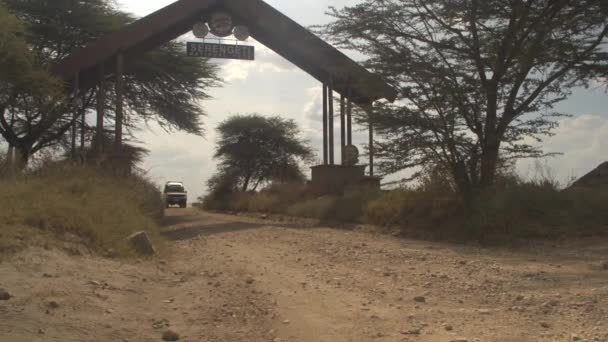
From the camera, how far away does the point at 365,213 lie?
1636 centimetres

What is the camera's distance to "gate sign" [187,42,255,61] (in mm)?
20688

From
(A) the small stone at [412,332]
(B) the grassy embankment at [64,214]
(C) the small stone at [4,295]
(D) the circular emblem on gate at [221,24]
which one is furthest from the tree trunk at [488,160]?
(D) the circular emblem on gate at [221,24]

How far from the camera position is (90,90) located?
84.0 ft

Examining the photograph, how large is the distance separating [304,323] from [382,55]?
10.6m

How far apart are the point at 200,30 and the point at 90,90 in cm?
722

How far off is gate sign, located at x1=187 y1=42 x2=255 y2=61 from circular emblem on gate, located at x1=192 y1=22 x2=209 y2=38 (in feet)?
1.77

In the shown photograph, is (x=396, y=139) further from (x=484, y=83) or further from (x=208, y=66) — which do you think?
(x=208, y=66)

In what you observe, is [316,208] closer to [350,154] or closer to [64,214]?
[350,154]

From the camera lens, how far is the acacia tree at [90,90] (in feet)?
74.1

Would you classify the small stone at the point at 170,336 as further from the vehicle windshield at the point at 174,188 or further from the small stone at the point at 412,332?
the vehicle windshield at the point at 174,188

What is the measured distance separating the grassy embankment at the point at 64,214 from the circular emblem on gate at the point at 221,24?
9.99 meters

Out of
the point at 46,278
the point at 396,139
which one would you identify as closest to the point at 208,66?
the point at 396,139

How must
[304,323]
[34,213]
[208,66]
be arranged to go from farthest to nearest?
[208,66], [34,213], [304,323]

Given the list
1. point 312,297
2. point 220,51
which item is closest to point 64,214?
point 312,297
